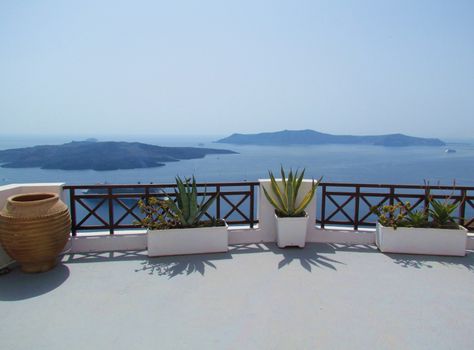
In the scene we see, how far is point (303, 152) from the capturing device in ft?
225

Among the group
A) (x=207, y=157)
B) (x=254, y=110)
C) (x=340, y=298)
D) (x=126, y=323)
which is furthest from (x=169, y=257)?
(x=207, y=157)

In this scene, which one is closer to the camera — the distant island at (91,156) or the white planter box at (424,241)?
the white planter box at (424,241)

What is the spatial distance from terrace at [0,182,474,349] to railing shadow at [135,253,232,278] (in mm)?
12

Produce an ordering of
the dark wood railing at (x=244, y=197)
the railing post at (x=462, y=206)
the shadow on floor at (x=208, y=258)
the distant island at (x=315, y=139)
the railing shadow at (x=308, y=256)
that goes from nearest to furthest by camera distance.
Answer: the shadow on floor at (x=208, y=258) → the railing shadow at (x=308, y=256) → the dark wood railing at (x=244, y=197) → the railing post at (x=462, y=206) → the distant island at (x=315, y=139)

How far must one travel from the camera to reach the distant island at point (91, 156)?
39.3 metres

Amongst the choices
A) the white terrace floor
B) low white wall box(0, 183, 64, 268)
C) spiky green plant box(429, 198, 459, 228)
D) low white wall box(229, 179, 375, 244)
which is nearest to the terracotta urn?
the white terrace floor

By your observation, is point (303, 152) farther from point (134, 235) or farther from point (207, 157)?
point (134, 235)

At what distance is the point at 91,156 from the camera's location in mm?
40594

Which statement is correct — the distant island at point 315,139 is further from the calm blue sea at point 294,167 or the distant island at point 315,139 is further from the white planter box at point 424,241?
the white planter box at point 424,241

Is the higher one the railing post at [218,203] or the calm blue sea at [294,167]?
the railing post at [218,203]

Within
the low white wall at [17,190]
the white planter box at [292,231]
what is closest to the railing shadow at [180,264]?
the white planter box at [292,231]

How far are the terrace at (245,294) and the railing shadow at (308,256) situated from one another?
1.0 inches

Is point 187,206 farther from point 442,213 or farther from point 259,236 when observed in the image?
point 442,213

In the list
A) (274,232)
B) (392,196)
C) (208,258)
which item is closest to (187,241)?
(208,258)
